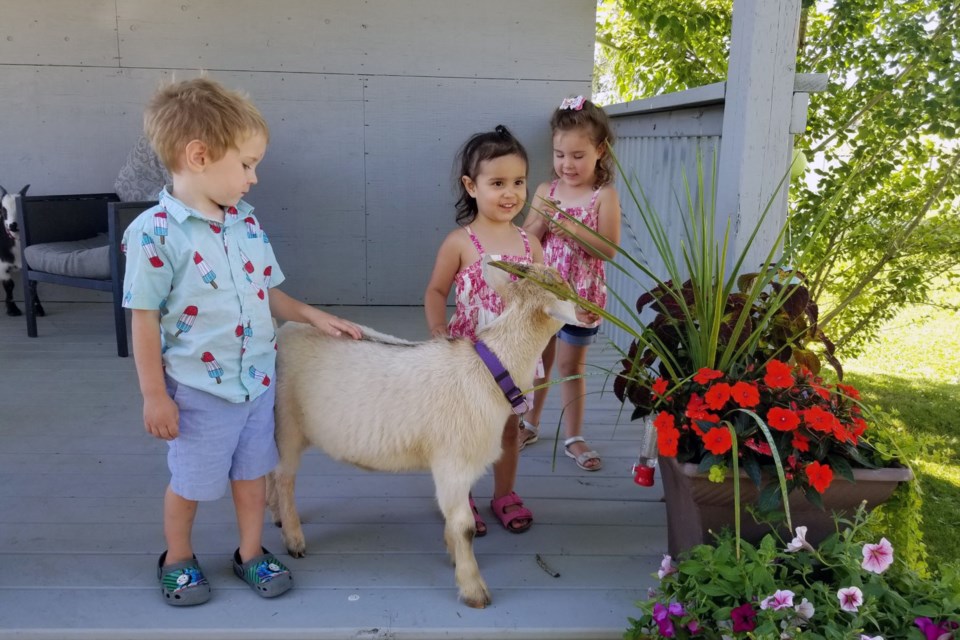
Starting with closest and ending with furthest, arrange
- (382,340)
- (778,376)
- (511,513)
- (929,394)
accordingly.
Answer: (778,376) < (382,340) < (511,513) < (929,394)

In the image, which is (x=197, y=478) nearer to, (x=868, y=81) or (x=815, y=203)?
(x=815, y=203)

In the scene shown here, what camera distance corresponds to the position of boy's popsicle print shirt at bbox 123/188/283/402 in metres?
1.99

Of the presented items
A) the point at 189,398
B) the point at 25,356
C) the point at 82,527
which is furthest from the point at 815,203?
the point at 25,356

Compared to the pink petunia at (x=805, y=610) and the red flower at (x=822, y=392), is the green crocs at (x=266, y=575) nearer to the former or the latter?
the pink petunia at (x=805, y=610)

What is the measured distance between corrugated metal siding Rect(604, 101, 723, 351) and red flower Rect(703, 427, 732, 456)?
1019 millimetres

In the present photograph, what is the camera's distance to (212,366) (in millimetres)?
2105

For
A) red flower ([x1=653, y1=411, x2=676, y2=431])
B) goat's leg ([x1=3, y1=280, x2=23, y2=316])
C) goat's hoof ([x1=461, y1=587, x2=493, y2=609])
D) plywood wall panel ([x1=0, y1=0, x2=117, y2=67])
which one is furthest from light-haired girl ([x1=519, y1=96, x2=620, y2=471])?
goat's leg ([x1=3, y1=280, x2=23, y2=316])

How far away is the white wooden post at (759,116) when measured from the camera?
101 inches

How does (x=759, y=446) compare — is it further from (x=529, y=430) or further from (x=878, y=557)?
(x=529, y=430)

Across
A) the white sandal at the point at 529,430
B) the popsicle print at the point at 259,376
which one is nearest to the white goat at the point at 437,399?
the popsicle print at the point at 259,376

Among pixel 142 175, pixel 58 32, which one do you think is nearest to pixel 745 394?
pixel 142 175

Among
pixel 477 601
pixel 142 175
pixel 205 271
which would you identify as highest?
pixel 142 175

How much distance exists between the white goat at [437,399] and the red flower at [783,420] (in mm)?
571

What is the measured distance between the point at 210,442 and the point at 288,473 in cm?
36
